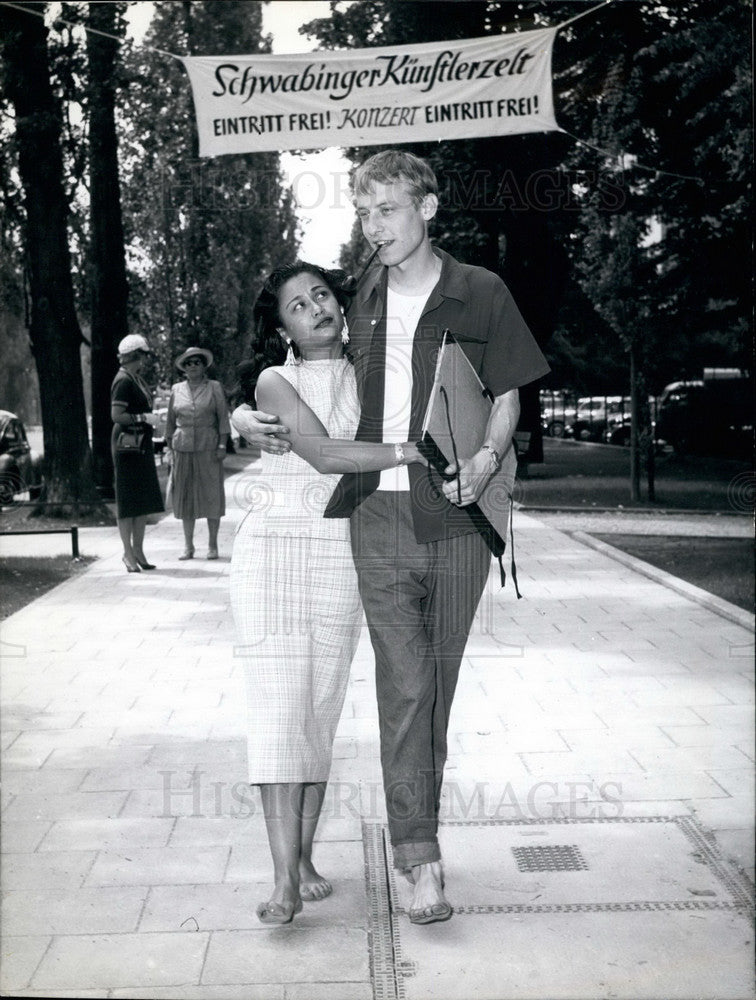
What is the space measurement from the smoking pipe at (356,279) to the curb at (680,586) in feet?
12.1

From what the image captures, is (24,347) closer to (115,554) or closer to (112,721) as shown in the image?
(112,721)

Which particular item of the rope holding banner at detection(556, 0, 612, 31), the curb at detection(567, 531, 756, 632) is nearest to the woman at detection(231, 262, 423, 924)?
the rope holding banner at detection(556, 0, 612, 31)

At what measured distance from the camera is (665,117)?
21.7 ft

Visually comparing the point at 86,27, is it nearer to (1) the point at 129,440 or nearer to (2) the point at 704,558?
(1) the point at 129,440

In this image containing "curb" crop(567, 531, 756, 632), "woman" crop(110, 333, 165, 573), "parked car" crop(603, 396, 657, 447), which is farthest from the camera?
"woman" crop(110, 333, 165, 573)

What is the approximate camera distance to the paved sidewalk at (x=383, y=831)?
3.41 meters

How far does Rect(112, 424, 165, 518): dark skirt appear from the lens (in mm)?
10109

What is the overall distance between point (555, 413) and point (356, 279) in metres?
1.18

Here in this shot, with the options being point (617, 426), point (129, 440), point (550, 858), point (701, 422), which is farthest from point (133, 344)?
point (701, 422)

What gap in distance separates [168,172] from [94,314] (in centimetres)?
95

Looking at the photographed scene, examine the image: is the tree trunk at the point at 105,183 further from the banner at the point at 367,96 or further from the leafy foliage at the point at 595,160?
the leafy foliage at the point at 595,160

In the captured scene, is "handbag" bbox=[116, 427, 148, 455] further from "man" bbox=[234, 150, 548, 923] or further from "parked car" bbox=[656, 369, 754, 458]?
"parked car" bbox=[656, 369, 754, 458]

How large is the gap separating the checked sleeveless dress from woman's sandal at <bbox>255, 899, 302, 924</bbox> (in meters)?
0.35

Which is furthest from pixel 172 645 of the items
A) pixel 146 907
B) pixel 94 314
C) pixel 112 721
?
pixel 146 907
